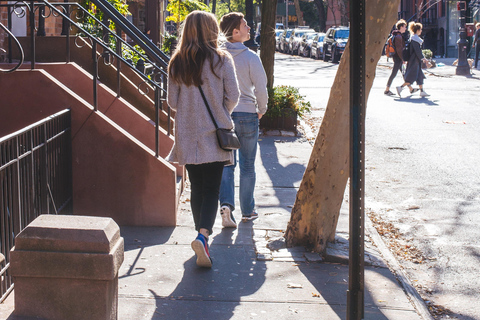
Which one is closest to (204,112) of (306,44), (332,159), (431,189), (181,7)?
(332,159)

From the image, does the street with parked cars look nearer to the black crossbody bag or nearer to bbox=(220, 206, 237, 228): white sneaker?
bbox=(220, 206, 237, 228): white sneaker

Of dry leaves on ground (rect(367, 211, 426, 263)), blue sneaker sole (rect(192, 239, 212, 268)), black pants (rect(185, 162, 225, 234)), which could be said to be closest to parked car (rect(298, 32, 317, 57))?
dry leaves on ground (rect(367, 211, 426, 263))

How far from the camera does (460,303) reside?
4750 mm

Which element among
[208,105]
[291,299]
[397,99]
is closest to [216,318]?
[291,299]

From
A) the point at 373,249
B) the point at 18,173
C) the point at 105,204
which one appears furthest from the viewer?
the point at 105,204

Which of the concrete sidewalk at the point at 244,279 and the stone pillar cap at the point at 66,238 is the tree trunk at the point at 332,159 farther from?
the stone pillar cap at the point at 66,238

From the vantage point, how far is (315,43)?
3934 cm

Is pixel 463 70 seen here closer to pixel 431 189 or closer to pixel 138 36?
pixel 431 189

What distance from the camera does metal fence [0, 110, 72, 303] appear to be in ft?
14.2

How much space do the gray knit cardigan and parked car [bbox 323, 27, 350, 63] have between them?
29.1 metres

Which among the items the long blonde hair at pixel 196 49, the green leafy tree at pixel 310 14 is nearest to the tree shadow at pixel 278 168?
the long blonde hair at pixel 196 49

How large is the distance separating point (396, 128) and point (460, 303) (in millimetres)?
8310

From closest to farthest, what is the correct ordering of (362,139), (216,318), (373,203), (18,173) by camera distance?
1. (362,139)
2. (216,318)
3. (18,173)
4. (373,203)

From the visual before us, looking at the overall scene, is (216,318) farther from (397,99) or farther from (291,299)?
(397,99)
